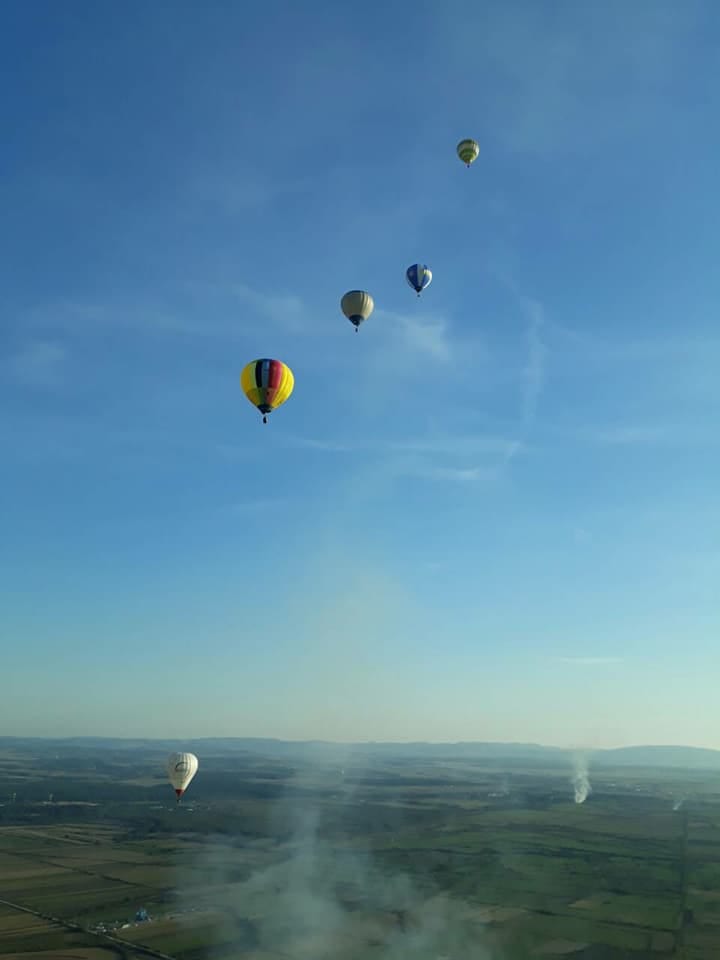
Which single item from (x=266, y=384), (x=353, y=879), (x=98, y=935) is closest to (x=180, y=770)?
(x=98, y=935)

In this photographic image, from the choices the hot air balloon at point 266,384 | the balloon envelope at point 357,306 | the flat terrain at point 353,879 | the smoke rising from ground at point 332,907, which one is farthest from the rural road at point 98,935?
the balloon envelope at point 357,306

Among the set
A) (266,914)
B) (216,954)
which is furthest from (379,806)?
(216,954)

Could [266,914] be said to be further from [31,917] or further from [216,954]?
[31,917]

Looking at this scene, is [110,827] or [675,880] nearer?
[675,880]

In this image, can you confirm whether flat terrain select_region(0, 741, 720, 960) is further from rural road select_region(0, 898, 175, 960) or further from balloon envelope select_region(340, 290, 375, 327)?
balloon envelope select_region(340, 290, 375, 327)

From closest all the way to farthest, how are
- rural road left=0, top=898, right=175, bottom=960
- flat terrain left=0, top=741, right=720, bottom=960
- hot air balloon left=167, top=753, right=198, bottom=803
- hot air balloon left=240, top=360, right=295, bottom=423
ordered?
hot air balloon left=240, top=360, right=295, bottom=423, rural road left=0, top=898, right=175, bottom=960, flat terrain left=0, top=741, right=720, bottom=960, hot air balloon left=167, top=753, right=198, bottom=803

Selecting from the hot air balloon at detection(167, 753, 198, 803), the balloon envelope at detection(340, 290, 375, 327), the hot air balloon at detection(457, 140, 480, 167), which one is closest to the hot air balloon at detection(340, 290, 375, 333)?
the balloon envelope at detection(340, 290, 375, 327)

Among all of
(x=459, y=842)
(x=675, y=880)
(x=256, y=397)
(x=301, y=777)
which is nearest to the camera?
(x=256, y=397)
